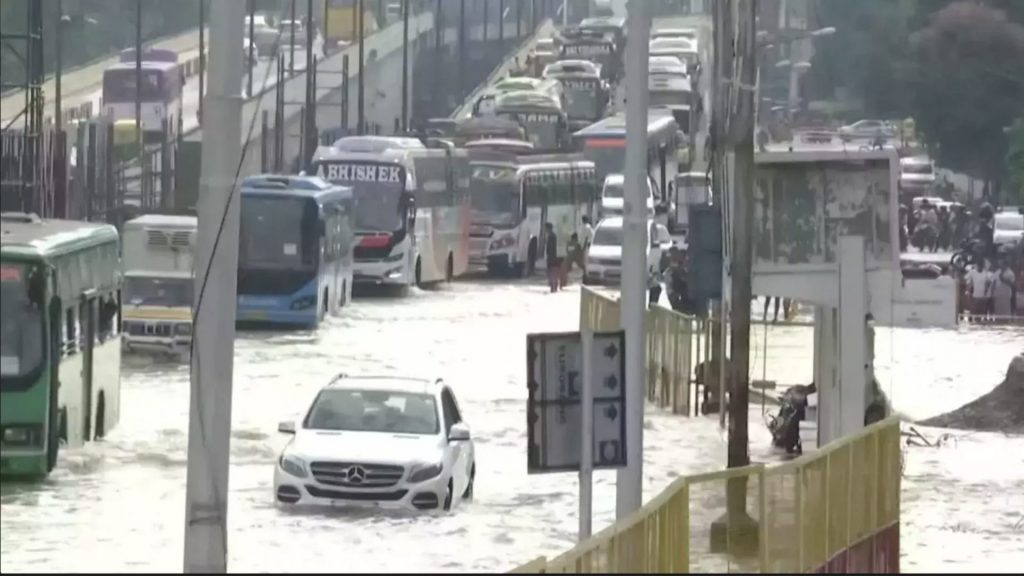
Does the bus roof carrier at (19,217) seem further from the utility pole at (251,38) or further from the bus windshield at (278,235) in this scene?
the bus windshield at (278,235)

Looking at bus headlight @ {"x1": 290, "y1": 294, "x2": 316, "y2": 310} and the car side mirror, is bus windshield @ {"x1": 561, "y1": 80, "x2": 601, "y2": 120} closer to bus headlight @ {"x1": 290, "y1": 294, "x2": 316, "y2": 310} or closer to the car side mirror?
bus headlight @ {"x1": 290, "y1": 294, "x2": 316, "y2": 310}

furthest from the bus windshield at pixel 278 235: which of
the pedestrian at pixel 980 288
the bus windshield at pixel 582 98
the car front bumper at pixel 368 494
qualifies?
the bus windshield at pixel 582 98

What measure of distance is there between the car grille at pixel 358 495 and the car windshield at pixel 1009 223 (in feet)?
93.2

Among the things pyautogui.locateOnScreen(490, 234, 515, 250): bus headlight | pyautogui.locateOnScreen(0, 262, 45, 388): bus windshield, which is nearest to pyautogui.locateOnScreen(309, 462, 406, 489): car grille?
pyautogui.locateOnScreen(0, 262, 45, 388): bus windshield

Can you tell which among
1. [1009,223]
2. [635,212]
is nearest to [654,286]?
[1009,223]

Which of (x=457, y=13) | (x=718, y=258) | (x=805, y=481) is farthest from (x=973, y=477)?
(x=457, y=13)

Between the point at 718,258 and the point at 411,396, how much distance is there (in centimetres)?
255

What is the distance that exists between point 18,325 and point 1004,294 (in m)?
30.2

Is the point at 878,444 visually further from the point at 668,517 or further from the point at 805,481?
the point at 668,517

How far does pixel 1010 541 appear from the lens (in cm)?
1959

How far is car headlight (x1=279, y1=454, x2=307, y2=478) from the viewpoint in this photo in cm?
1731

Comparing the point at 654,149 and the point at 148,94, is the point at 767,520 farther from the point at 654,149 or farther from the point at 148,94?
the point at 654,149

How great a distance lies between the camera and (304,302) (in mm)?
33500

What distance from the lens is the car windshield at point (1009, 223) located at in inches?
A: 1738
